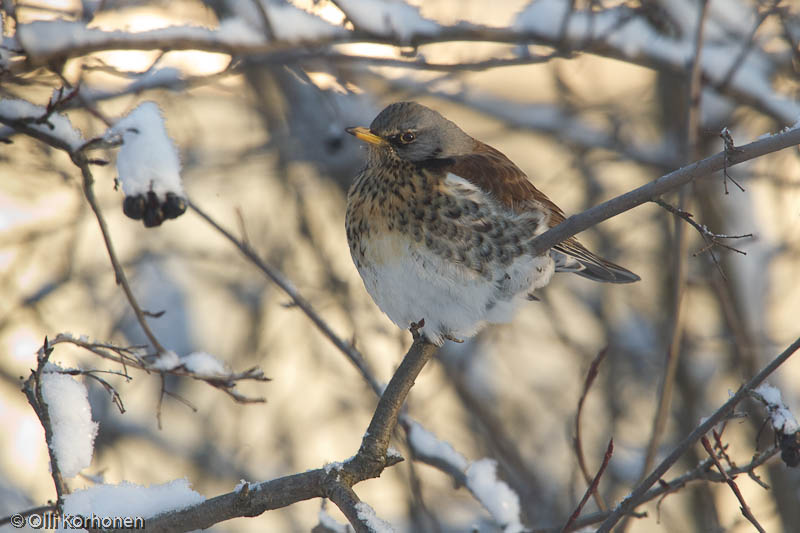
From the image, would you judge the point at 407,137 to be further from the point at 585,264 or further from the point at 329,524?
the point at 329,524

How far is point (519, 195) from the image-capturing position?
2.96 m

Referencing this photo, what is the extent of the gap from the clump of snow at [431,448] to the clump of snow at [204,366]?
3.03 ft

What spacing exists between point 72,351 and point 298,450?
5.84 feet

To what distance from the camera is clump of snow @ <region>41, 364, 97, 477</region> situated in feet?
5.85

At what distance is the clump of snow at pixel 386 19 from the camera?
349cm

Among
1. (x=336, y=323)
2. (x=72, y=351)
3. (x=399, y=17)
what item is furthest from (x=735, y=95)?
(x=72, y=351)

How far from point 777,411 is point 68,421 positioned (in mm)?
1699

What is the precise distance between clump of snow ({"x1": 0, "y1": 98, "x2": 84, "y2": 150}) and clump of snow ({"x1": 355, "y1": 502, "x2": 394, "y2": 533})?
1.18 m

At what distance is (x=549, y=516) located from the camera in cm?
518

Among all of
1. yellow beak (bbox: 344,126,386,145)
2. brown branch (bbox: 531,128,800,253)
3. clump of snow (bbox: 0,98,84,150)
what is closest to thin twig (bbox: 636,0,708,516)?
brown branch (bbox: 531,128,800,253)

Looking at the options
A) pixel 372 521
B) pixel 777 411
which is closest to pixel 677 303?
pixel 777 411

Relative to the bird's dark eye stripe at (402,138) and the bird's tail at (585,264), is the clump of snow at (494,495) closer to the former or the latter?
the bird's tail at (585,264)

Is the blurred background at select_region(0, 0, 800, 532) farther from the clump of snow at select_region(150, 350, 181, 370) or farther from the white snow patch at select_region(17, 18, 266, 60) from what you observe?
the clump of snow at select_region(150, 350, 181, 370)

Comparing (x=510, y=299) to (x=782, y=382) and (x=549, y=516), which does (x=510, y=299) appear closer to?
(x=549, y=516)
